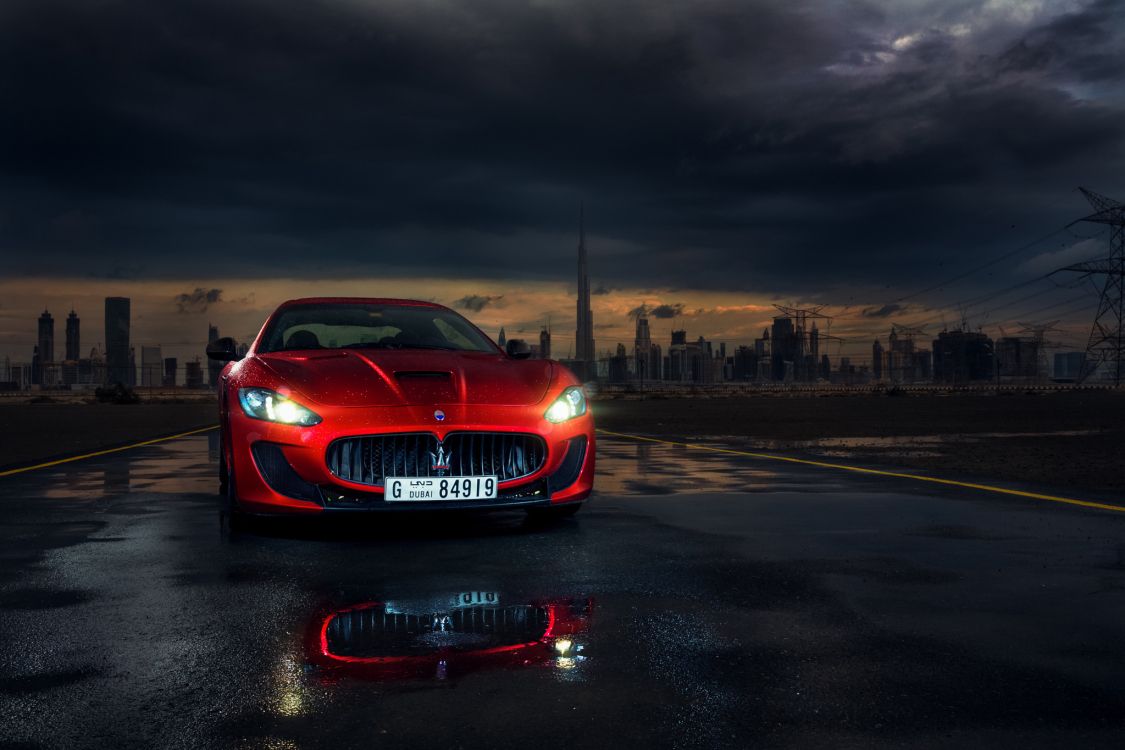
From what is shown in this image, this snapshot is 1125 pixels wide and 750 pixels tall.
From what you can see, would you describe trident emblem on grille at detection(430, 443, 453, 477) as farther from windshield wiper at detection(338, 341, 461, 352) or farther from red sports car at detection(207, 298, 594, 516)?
windshield wiper at detection(338, 341, 461, 352)

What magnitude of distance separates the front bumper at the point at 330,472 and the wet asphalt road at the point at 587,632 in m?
0.28

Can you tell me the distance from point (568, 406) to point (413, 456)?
116 cm

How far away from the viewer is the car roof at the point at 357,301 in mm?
8211

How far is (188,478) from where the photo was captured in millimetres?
10281

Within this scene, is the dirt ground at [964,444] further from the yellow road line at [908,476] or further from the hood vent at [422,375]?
the hood vent at [422,375]

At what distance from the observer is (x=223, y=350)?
7.55 meters

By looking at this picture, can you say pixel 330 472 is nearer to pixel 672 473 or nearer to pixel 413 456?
pixel 413 456

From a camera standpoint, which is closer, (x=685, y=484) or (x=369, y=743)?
(x=369, y=743)

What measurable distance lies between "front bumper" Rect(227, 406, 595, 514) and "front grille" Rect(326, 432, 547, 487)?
0.05 m

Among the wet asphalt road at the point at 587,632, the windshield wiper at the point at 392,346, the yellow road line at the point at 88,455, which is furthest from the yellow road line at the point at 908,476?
the yellow road line at the point at 88,455

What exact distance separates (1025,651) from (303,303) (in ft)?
20.2

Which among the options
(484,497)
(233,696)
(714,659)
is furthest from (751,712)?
(484,497)

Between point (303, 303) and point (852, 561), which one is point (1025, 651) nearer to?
point (852, 561)

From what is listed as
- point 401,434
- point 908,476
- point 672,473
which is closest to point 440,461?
point 401,434
